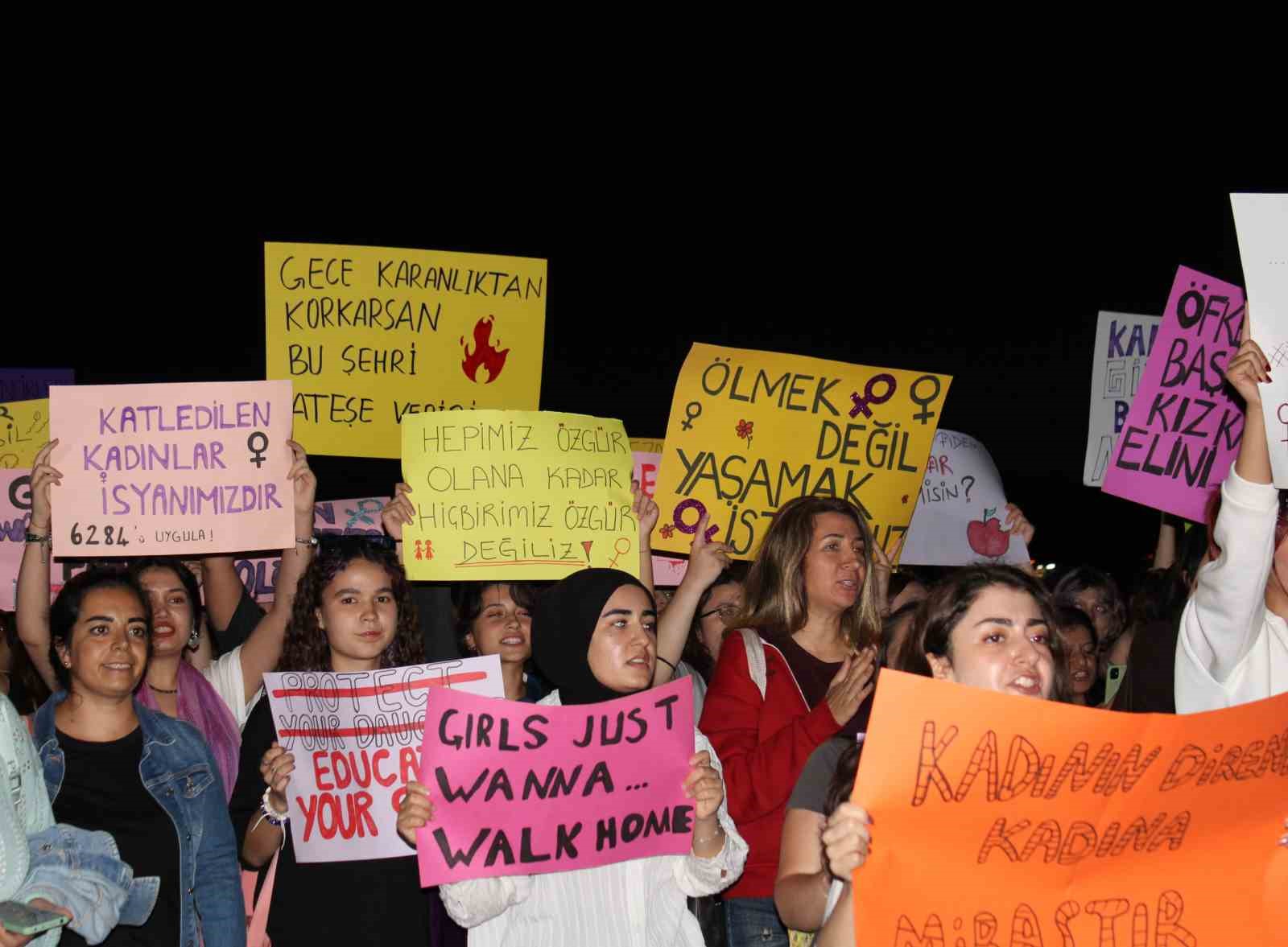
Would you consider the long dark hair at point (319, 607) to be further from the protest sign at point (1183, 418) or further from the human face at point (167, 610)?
the protest sign at point (1183, 418)

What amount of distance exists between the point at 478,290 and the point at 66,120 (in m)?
4.83

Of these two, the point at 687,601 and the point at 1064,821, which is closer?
the point at 1064,821

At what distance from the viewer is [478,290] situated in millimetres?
5535

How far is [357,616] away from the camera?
4.10 metres

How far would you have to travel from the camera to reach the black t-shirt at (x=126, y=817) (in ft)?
11.5

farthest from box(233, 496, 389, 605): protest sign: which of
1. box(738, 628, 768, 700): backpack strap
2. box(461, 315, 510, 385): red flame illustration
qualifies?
box(738, 628, 768, 700): backpack strap

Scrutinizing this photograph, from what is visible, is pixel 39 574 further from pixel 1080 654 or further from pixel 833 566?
pixel 1080 654

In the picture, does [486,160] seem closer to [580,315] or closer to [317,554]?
[580,315]

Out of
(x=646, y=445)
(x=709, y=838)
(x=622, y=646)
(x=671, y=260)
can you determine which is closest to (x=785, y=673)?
(x=622, y=646)

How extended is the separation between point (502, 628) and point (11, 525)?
81.0 inches

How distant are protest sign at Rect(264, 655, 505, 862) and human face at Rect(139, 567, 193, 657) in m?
0.58

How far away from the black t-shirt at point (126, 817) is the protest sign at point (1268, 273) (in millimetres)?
2873

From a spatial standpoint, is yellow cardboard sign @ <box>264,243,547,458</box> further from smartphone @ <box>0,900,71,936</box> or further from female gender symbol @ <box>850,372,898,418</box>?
smartphone @ <box>0,900,71,936</box>

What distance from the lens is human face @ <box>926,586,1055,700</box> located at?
269 cm
